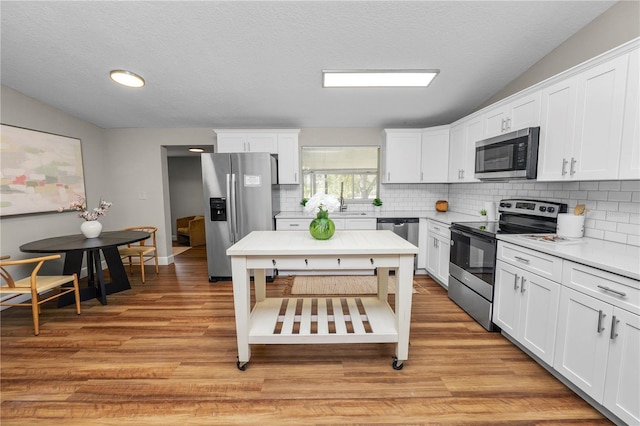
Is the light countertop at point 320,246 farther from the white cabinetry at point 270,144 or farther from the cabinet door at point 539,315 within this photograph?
the white cabinetry at point 270,144

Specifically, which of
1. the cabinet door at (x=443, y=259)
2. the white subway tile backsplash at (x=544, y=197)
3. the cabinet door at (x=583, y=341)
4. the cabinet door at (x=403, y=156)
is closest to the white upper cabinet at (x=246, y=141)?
the white subway tile backsplash at (x=544, y=197)

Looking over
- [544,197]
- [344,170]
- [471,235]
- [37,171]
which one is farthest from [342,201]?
[37,171]

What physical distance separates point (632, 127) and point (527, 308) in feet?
4.36

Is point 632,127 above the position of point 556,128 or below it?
below

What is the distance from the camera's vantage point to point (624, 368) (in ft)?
4.50

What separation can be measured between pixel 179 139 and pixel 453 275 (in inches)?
175

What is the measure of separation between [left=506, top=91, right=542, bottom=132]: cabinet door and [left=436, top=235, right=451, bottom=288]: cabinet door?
1396mm

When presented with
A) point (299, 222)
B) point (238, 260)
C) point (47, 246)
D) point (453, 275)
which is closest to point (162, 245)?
point (47, 246)

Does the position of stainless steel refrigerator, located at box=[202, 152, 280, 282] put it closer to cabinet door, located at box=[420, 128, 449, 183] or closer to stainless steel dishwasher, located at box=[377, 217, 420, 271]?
stainless steel dishwasher, located at box=[377, 217, 420, 271]

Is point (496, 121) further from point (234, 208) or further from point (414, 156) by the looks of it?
point (234, 208)

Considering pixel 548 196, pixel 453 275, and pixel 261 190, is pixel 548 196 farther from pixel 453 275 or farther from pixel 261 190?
pixel 261 190

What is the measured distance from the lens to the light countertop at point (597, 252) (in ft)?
4.61

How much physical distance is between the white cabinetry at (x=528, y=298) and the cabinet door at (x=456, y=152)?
1586 millimetres

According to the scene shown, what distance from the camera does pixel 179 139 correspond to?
438 cm
